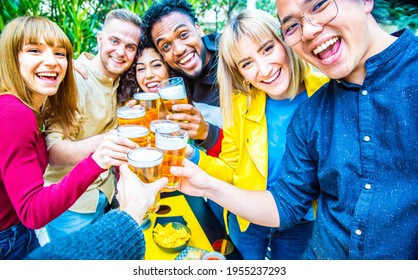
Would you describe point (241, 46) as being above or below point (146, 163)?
above

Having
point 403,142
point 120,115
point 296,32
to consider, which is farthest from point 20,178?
point 403,142

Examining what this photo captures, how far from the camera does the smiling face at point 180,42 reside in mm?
1071

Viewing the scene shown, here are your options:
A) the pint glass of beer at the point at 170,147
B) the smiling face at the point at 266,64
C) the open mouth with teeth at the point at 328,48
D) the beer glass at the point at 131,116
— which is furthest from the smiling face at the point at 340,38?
the beer glass at the point at 131,116

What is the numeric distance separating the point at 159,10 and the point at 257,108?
52 centimetres

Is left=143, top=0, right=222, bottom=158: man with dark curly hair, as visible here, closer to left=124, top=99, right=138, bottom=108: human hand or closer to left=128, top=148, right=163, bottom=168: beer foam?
left=124, top=99, right=138, bottom=108: human hand

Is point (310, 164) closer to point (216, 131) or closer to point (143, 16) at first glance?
point (216, 131)

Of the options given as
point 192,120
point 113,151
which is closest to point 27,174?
point 113,151

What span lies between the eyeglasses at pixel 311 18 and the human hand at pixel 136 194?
0.51m

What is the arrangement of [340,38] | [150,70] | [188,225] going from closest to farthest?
[340,38]
[150,70]
[188,225]

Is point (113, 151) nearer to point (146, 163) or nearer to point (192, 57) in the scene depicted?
point (146, 163)

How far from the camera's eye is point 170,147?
787 mm

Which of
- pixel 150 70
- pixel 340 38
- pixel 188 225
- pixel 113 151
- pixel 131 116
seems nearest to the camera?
pixel 340 38

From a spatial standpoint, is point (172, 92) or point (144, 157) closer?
point (144, 157)

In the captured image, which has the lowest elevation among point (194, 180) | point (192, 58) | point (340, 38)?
point (194, 180)
